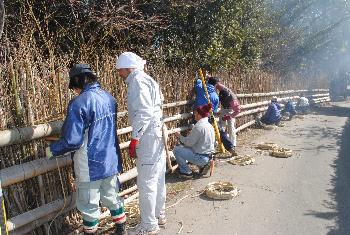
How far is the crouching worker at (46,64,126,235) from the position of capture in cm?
356

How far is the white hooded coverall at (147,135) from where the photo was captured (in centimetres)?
402

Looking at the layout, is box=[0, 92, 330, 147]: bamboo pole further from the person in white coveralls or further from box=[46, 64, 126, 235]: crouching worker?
the person in white coveralls

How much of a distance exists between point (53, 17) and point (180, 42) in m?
3.63

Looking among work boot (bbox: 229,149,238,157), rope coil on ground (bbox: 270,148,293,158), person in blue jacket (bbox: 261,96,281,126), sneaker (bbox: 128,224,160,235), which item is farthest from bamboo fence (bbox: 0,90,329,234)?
person in blue jacket (bbox: 261,96,281,126)

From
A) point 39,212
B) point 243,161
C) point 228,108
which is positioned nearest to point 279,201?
point 243,161

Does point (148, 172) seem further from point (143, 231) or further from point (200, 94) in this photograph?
point (200, 94)

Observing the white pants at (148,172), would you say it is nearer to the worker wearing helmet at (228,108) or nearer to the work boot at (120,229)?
the work boot at (120,229)

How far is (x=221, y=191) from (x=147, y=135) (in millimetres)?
1991

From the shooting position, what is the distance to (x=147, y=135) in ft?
13.8

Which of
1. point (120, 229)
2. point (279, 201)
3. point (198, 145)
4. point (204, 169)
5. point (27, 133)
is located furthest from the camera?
point (204, 169)

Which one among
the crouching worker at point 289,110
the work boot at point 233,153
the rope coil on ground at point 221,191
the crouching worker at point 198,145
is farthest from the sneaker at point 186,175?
the crouching worker at point 289,110

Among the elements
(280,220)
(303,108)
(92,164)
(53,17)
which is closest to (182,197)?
(280,220)

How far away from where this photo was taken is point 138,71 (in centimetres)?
415

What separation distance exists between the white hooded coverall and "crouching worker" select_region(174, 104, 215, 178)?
1.97m
